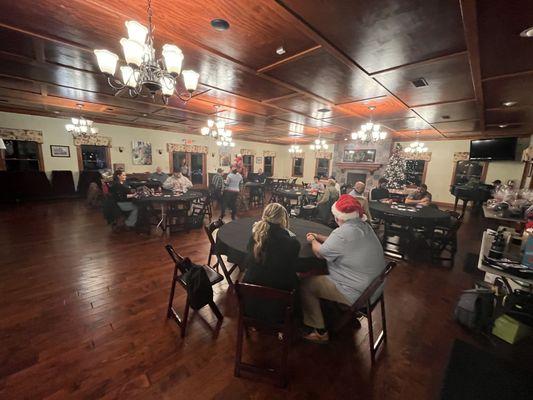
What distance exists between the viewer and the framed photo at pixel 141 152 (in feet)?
28.0

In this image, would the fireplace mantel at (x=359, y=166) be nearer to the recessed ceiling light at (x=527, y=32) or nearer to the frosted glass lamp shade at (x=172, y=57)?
the recessed ceiling light at (x=527, y=32)

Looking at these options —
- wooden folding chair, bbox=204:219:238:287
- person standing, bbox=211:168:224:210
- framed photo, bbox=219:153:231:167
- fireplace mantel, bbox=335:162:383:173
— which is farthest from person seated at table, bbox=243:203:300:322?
framed photo, bbox=219:153:231:167

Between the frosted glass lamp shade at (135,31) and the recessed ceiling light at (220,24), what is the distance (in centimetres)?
56

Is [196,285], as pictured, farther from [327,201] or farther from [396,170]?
[396,170]

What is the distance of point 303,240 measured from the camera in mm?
2266

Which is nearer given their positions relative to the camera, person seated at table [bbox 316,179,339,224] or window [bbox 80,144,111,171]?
person seated at table [bbox 316,179,339,224]

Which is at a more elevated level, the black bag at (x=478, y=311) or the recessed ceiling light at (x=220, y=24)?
the recessed ceiling light at (x=220, y=24)

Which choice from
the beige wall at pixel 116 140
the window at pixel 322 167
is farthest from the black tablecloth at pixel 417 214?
the beige wall at pixel 116 140

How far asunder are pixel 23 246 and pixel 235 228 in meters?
3.78

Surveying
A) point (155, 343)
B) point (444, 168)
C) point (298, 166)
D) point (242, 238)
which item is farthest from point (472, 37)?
point (298, 166)

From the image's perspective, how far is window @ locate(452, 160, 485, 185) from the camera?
823cm

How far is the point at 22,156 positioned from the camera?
6723mm

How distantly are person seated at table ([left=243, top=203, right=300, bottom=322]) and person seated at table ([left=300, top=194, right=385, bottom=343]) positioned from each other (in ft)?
0.98

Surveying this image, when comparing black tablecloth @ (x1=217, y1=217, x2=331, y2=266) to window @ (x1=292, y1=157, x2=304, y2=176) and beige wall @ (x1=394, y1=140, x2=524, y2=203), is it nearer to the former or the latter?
beige wall @ (x1=394, y1=140, x2=524, y2=203)
